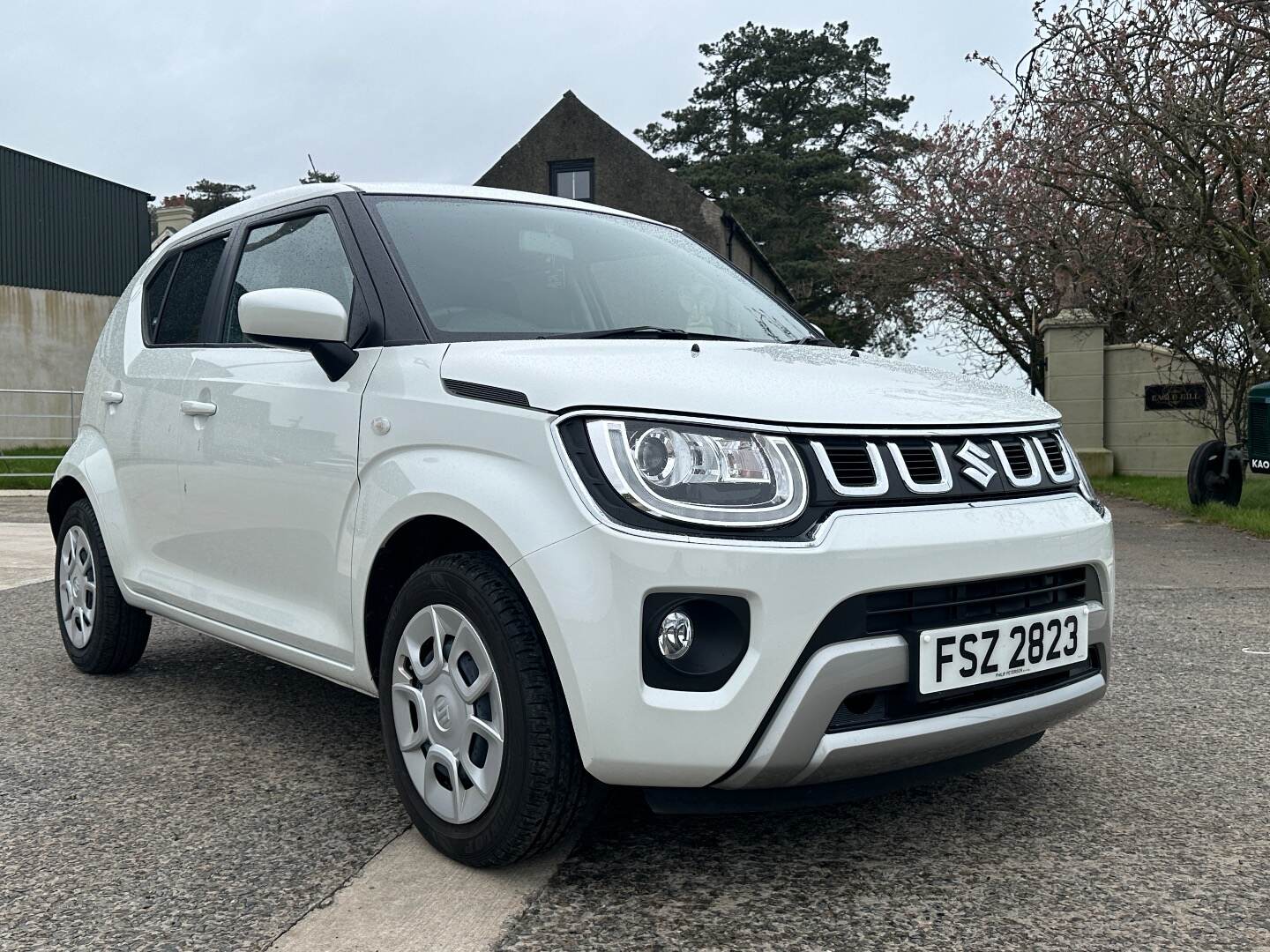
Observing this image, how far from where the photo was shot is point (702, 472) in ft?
7.68

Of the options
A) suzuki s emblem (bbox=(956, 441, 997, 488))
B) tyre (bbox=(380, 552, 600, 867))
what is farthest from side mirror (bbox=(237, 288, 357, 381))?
suzuki s emblem (bbox=(956, 441, 997, 488))

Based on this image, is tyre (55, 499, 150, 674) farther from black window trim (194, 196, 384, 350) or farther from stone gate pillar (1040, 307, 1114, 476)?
stone gate pillar (1040, 307, 1114, 476)

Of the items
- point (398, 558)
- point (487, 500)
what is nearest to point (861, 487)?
point (487, 500)

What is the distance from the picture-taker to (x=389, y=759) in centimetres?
284

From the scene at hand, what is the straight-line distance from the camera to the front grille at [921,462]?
8.16ft

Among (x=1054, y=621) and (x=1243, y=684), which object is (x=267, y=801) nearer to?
(x=1054, y=621)

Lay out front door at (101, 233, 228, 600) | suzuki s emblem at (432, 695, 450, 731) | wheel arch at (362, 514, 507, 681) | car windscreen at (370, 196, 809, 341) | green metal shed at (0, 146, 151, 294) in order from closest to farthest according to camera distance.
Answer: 1. suzuki s emblem at (432, 695, 450, 731)
2. wheel arch at (362, 514, 507, 681)
3. car windscreen at (370, 196, 809, 341)
4. front door at (101, 233, 228, 600)
5. green metal shed at (0, 146, 151, 294)

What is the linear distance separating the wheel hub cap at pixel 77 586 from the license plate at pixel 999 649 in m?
3.29

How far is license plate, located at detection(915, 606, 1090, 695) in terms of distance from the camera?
242 centimetres

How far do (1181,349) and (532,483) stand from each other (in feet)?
45.1

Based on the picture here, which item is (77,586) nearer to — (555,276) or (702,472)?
(555,276)

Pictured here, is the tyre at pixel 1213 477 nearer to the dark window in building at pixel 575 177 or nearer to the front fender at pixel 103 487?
the front fender at pixel 103 487

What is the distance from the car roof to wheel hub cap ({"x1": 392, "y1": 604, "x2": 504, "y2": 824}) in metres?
1.41

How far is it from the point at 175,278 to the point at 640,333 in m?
2.07
